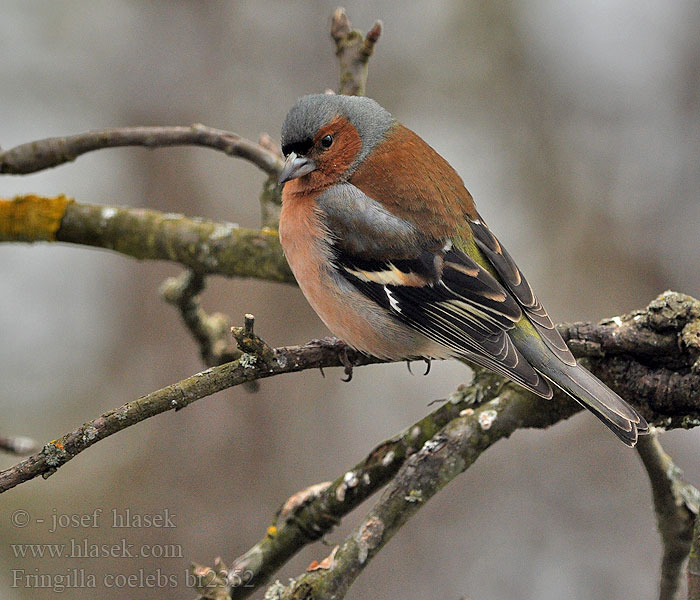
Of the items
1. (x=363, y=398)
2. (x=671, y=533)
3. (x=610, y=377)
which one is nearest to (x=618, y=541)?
(x=363, y=398)

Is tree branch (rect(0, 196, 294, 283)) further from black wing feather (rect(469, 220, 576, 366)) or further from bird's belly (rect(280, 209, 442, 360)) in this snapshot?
black wing feather (rect(469, 220, 576, 366))

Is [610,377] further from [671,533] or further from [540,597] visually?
[540,597]

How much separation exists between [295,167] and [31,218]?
1407 mm

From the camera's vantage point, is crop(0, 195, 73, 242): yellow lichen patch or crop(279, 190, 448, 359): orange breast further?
crop(0, 195, 73, 242): yellow lichen patch

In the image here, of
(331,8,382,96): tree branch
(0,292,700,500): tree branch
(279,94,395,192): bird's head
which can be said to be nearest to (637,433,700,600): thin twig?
(0,292,700,500): tree branch

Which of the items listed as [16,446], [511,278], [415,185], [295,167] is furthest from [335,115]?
[16,446]

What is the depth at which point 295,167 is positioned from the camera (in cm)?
333

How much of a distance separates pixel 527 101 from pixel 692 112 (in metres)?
1.37

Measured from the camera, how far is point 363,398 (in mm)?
6266

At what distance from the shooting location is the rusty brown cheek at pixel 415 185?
3164 mm

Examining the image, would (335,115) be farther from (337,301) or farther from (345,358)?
(345,358)

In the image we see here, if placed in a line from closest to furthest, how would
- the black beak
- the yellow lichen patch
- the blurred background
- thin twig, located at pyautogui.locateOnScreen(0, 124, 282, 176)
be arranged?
the black beak < thin twig, located at pyautogui.locateOnScreen(0, 124, 282, 176) < the yellow lichen patch < the blurred background

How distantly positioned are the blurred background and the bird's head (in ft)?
9.26

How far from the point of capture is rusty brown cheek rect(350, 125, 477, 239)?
3.16 m
